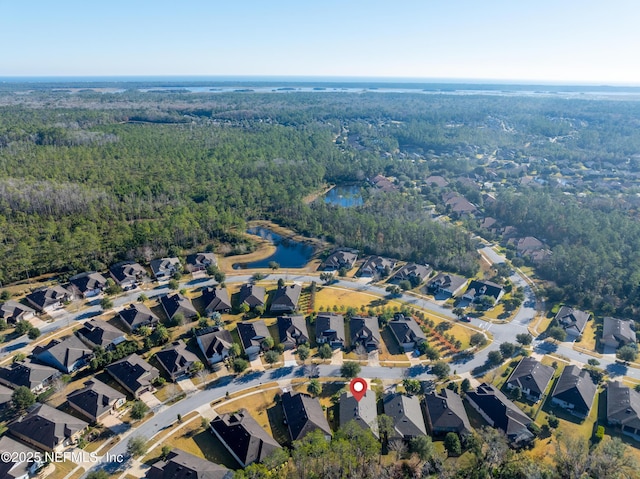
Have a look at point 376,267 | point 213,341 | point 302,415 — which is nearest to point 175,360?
point 213,341

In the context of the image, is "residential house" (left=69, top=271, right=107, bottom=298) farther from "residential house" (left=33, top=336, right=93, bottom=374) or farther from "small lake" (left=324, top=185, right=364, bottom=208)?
"small lake" (left=324, top=185, right=364, bottom=208)

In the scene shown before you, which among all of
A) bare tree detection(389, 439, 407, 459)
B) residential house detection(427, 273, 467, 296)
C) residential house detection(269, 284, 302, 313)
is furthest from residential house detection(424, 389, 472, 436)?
residential house detection(427, 273, 467, 296)

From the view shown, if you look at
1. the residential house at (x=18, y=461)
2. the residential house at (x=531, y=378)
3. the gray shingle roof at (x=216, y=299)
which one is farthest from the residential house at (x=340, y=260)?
the residential house at (x=18, y=461)

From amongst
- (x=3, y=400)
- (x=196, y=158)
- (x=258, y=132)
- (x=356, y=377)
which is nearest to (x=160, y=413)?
(x=3, y=400)

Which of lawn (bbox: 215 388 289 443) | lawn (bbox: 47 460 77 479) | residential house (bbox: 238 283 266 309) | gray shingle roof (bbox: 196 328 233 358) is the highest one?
gray shingle roof (bbox: 196 328 233 358)

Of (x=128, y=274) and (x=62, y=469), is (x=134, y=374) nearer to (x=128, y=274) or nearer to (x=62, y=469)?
(x=62, y=469)
